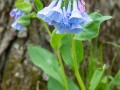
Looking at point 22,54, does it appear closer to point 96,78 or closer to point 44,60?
point 44,60

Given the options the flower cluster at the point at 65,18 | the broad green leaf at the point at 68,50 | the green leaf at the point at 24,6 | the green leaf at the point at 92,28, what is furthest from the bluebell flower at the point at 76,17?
the broad green leaf at the point at 68,50

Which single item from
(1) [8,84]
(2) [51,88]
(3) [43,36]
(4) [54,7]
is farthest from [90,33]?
(1) [8,84]

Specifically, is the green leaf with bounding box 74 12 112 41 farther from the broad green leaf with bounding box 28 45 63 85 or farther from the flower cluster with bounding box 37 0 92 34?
the broad green leaf with bounding box 28 45 63 85

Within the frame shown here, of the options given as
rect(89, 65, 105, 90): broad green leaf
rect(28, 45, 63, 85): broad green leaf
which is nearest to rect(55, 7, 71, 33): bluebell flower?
rect(89, 65, 105, 90): broad green leaf

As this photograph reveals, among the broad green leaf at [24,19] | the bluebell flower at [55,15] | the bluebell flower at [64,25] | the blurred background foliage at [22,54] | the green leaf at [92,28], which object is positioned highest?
the bluebell flower at [55,15]

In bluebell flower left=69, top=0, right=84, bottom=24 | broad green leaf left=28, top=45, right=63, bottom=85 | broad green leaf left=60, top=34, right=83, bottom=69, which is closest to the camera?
bluebell flower left=69, top=0, right=84, bottom=24

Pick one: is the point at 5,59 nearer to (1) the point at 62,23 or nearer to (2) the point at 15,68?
(2) the point at 15,68

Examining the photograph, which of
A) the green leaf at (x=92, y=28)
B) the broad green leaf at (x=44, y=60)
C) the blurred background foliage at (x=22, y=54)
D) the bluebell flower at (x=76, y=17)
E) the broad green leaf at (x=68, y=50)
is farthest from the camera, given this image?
the blurred background foliage at (x=22, y=54)

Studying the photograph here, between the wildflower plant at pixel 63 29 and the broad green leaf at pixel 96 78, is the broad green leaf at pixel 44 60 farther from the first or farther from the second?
the broad green leaf at pixel 96 78

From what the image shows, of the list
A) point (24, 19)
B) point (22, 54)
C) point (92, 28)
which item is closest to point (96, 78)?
point (92, 28)
